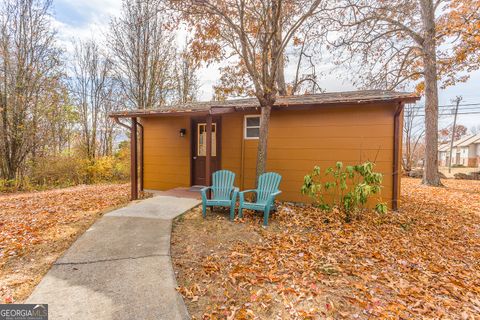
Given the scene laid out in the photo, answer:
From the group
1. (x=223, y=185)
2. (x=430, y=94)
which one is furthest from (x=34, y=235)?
(x=430, y=94)

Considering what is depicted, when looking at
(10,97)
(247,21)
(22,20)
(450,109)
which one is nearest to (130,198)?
(247,21)

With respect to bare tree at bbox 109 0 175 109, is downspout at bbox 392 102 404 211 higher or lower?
lower

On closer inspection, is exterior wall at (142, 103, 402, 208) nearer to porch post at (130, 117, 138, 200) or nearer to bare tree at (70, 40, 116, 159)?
porch post at (130, 117, 138, 200)

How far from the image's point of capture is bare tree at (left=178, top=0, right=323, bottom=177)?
4.70 meters

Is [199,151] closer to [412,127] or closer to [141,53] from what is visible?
[141,53]

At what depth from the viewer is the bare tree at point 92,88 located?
1191 centimetres

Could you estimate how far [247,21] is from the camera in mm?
5293

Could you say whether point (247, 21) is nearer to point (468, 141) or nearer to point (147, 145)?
point (147, 145)

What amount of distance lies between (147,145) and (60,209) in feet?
9.91

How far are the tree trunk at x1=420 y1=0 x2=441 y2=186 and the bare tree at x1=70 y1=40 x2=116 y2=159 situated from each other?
47.4ft

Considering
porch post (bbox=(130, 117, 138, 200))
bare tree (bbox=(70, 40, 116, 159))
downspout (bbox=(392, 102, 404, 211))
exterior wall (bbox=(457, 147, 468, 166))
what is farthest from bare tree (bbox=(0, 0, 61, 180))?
exterior wall (bbox=(457, 147, 468, 166))

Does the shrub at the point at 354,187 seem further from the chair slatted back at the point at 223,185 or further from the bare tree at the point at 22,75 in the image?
the bare tree at the point at 22,75

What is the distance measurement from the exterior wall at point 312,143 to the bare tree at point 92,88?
9.30 metres

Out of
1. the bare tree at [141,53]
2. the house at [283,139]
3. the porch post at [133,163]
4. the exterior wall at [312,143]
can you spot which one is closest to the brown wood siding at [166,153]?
the house at [283,139]
